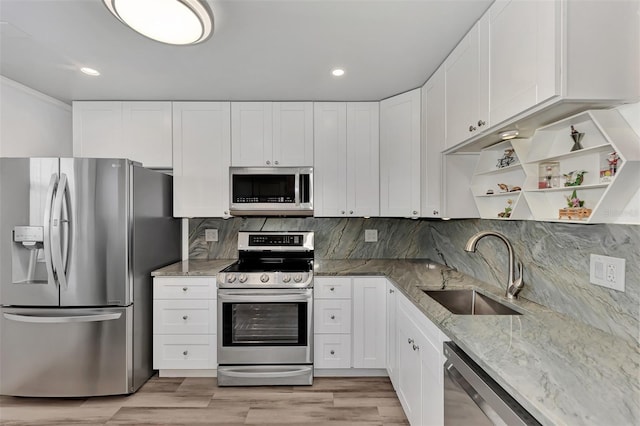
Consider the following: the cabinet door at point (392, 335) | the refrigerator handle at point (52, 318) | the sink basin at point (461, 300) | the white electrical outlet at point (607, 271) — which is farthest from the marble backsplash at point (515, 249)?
the refrigerator handle at point (52, 318)

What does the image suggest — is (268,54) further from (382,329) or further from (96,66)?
(382,329)

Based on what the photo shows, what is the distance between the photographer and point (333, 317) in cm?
258

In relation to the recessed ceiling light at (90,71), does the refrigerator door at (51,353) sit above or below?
below

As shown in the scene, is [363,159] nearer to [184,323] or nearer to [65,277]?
[184,323]

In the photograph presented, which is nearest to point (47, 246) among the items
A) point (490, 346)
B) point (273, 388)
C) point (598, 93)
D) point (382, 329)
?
point (273, 388)

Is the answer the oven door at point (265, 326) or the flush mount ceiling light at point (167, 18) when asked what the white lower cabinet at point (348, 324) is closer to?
the oven door at point (265, 326)

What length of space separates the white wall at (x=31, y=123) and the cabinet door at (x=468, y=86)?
3224 mm

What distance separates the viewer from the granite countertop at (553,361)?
2.58ft

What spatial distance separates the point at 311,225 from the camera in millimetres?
3186

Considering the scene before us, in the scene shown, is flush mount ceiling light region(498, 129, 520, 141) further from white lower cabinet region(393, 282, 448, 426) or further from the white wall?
the white wall

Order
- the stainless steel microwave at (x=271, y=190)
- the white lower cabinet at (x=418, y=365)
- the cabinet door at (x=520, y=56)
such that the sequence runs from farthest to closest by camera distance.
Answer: the stainless steel microwave at (x=271, y=190), the white lower cabinet at (x=418, y=365), the cabinet door at (x=520, y=56)

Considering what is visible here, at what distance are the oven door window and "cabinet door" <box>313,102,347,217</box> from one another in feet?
2.94

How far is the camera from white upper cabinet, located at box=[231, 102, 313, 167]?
2895 mm

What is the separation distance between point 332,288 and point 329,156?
1.18 meters
